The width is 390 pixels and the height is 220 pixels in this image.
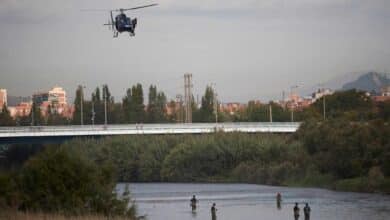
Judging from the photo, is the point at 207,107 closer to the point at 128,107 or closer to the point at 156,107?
the point at 156,107

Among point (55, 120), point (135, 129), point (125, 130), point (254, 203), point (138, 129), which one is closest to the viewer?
point (254, 203)

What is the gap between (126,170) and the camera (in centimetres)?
11962

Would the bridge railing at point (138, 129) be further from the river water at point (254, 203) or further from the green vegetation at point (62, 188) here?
the green vegetation at point (62, 188)

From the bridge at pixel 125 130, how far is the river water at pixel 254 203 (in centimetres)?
2484

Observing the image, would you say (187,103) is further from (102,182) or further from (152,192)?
(102,182)

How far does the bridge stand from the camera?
119438mm

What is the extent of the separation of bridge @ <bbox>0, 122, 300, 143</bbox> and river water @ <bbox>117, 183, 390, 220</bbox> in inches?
978

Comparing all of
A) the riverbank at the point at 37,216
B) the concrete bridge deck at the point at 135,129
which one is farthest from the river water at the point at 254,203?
the concrete bridge deck at the point at 135,129

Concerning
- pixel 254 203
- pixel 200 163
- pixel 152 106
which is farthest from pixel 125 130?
pixel 254 203

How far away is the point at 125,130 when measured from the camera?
123m

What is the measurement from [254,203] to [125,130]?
51798mm

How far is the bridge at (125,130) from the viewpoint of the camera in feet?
392

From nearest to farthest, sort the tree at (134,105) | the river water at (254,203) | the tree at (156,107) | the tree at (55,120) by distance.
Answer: the river water at (254,203) < the tree at (134,105) < the tree at (156,107) < the tree at (55,120)

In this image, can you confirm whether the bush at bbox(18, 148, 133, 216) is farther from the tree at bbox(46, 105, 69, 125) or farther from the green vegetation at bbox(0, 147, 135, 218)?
the tree at bbox(46, 105, 69, 125)
